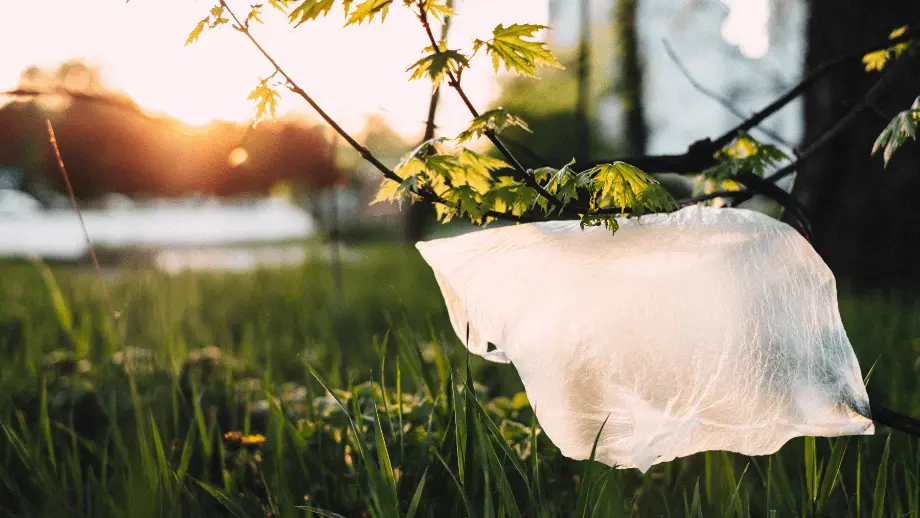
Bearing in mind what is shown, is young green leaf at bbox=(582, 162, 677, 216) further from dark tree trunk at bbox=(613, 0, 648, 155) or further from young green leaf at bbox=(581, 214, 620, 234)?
dark tree trunk at bbox=(613, 0, 648, 155)

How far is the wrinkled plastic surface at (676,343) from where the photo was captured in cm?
102

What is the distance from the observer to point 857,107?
4.79ft

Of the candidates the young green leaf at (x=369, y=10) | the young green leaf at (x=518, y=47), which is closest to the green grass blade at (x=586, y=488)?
the young green leaf at (x=518, y=47)

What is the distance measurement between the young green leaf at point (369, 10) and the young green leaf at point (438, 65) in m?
0.10

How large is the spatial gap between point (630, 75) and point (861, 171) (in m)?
6.86

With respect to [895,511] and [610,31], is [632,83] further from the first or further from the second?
[895,511]

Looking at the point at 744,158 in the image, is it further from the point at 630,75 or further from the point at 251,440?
the point at 630,75

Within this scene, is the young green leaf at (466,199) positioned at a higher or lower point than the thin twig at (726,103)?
lower

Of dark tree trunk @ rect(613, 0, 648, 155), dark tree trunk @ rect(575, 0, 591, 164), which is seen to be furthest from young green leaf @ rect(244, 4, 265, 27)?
dark tree trunk @ rect(613, 0, 648, 155)

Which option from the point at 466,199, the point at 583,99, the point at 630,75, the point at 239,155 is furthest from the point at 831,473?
the point at 630,75

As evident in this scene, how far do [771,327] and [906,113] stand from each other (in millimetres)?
495

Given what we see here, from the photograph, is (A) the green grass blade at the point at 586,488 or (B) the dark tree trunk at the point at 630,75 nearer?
(A) the green grass blade at the point at 586,488

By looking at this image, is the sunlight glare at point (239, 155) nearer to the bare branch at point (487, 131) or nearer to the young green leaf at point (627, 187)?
the bare branch at point (487, 131)

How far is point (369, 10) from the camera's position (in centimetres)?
98
